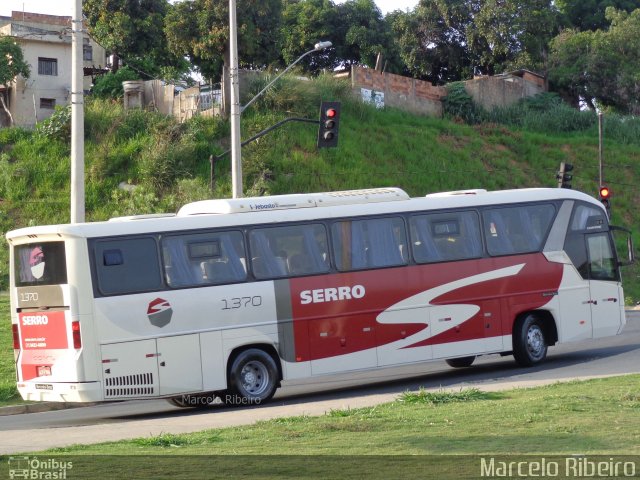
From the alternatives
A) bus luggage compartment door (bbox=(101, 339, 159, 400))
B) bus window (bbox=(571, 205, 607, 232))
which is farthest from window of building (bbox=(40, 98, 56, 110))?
bus luggage compartment door (bbox=(101, 339, 159, 400))

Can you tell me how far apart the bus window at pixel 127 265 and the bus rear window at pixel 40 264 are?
0.53m

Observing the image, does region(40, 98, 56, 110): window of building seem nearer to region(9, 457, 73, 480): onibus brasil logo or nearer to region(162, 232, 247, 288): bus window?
region(162, 232, 247, 288): bus window

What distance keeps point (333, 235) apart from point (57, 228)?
4.75 meters

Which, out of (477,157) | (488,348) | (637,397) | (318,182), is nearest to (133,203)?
(318,182)

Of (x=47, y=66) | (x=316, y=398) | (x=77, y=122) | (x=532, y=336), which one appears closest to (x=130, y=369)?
(x=316, y=398)

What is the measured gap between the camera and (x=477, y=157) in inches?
2071

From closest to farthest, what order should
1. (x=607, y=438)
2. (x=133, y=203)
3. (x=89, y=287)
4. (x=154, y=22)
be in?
(x=607, y=438)
(x=89, y=287)
(x=133, y=203)
(x=154, y=22)

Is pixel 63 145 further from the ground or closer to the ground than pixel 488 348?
further from the ground

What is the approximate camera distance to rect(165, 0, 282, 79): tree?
5322cm

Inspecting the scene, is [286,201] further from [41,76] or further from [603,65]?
[603,65]

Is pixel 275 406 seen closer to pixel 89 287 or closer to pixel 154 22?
pixel 89 287

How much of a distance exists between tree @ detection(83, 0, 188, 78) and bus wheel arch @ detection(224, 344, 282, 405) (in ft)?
141

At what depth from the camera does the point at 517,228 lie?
20.2 metres

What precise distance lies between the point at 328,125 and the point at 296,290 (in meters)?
10.0
